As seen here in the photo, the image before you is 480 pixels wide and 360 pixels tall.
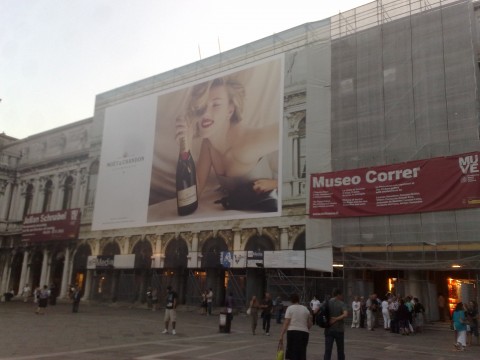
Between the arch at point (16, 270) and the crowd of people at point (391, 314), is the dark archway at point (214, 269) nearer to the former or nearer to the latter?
the crowd of people at point (391, 314)

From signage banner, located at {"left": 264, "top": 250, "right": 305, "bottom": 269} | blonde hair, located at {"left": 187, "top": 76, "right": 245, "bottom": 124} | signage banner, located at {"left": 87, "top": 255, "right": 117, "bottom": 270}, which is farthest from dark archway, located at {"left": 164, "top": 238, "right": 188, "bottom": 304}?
blonde hair, located at {"left": 187, "top": 76, "right": 245, "bottom": 124}

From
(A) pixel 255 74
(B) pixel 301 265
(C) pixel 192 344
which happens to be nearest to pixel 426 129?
(B) pixel 301 265

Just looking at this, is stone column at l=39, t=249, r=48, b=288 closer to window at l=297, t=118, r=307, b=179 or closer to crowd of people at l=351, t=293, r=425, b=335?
window at l=297, t=118, r=307, b=179

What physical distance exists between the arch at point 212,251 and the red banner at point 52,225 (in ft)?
48.5

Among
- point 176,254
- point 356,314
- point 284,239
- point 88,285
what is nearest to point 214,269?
point 176,254

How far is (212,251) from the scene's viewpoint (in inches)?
1217

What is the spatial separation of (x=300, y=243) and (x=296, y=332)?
18990 millimetres

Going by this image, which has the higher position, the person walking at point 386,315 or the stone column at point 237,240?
the stone column at point 237,240

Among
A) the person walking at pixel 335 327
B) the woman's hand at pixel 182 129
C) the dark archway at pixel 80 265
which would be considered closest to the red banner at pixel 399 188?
the woman's hand at pixel 182 129

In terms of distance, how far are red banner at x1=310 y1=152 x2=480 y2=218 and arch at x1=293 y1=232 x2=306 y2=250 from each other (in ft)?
5.21

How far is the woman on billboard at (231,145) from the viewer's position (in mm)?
29266

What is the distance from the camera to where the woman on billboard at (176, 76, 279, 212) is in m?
29.3

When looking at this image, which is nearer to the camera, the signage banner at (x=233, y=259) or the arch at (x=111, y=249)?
the signage banner at (x=233, y=259)

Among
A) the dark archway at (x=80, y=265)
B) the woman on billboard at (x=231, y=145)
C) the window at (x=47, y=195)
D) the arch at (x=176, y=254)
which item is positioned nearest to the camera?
the woman on billboard at (x=231, y=145)
